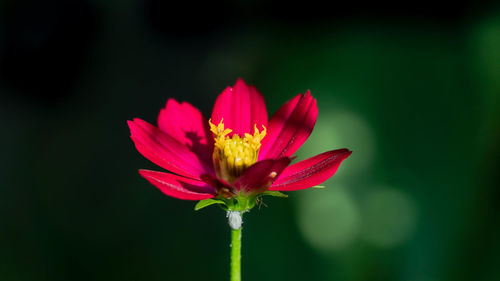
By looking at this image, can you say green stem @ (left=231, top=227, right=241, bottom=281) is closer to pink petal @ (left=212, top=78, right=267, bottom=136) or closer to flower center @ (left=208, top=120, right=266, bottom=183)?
flower center @ (left=208, top=120, right=266, bottom=183)

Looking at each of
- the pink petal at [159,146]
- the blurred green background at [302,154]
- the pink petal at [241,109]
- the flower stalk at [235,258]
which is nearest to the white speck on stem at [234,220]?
the flower stalk at [235,258]

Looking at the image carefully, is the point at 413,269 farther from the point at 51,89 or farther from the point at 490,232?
the point at 51,89

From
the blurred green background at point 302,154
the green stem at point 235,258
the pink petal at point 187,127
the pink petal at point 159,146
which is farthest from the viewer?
the blurred green background at point 302,154

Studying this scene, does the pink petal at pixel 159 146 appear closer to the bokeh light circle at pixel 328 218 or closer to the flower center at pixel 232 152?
the flower center at pixel 232 152

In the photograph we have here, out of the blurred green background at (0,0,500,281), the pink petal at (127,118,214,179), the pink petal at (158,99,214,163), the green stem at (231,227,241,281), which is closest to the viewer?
the green stem at (231,227,241,281)

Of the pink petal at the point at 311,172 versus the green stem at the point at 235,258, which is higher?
the pink petal at the point at 311,172

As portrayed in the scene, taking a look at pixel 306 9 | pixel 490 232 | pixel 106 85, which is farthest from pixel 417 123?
pixel 106 85

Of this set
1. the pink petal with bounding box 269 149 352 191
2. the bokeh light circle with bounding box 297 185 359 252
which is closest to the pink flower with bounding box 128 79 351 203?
the pink petal with bounding box 269 149 352 191

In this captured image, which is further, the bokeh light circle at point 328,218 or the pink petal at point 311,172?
the bokeh light circle at point 328,218
